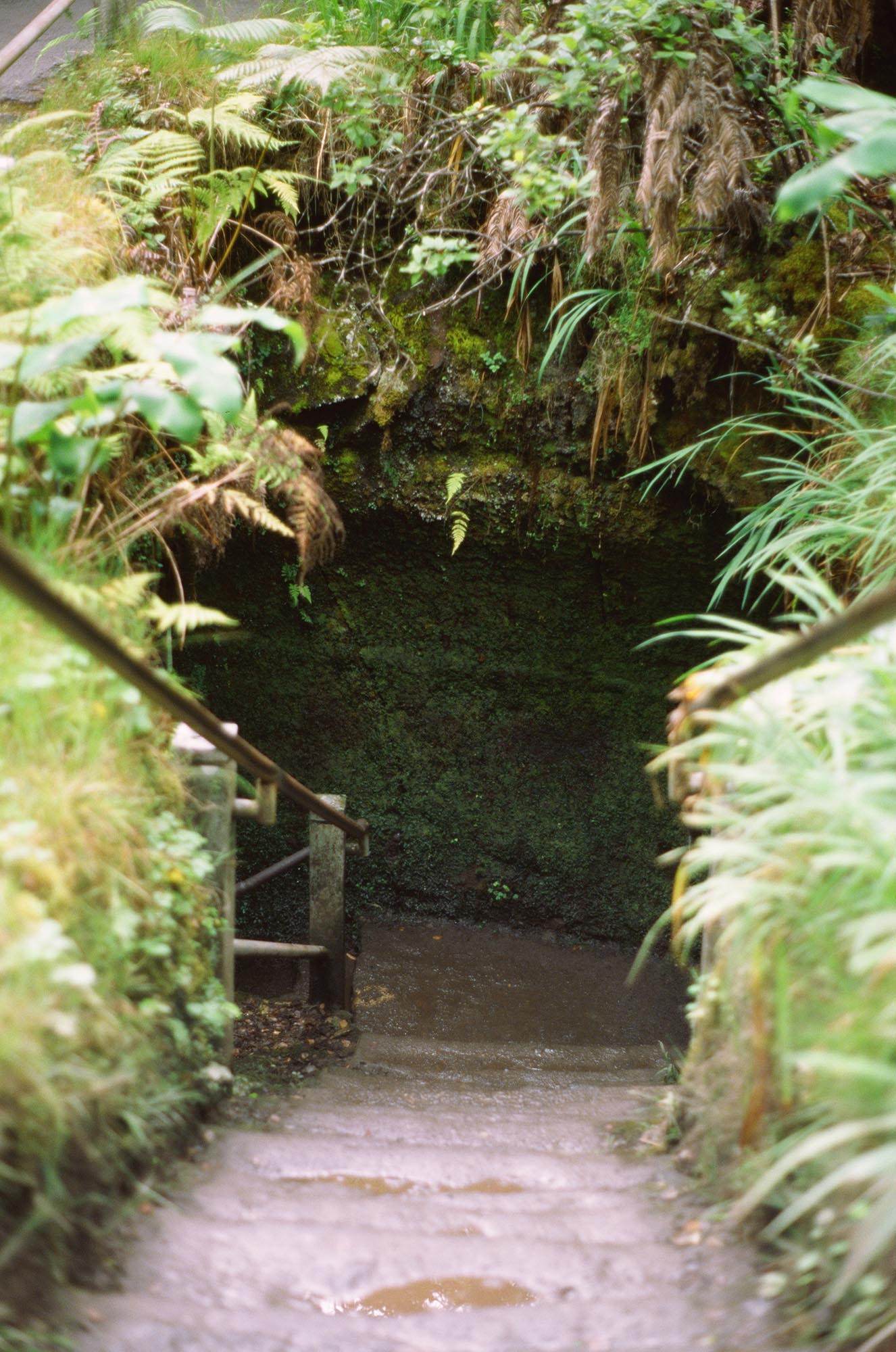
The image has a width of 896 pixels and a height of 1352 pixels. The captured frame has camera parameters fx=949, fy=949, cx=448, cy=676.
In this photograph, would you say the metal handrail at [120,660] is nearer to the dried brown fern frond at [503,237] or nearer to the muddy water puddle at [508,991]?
the muddy water puddle at [508,991]

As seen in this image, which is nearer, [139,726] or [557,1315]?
[557,1315]

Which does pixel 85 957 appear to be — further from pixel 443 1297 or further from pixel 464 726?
pixel 464 726

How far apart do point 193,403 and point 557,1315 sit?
202cm

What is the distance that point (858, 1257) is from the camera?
118 cm

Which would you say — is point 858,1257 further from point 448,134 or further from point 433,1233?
point 448,134

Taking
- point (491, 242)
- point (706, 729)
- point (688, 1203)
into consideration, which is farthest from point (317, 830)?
point (491, 242)

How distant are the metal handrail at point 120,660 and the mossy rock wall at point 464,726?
2304mm

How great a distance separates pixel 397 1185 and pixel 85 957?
894 millimetres

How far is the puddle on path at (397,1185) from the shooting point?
2051 millimetres

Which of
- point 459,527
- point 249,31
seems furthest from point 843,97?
point 249,31

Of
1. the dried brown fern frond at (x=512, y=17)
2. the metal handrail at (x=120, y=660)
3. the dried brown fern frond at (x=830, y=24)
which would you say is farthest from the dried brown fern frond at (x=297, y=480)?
the dried brown fern frond at (x=830, y=24)

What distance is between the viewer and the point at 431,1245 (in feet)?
5.69

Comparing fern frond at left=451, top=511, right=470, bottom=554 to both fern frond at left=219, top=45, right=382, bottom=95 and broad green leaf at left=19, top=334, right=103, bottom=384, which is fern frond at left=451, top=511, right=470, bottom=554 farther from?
broad green leaf at left=19, top=334, right=103, bottom=384

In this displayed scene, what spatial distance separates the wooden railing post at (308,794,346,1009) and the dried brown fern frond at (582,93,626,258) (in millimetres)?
2470
